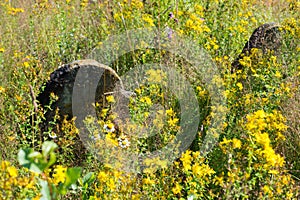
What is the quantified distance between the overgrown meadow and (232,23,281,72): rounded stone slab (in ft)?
0.35

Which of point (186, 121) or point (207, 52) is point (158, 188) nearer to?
point (186, 121)

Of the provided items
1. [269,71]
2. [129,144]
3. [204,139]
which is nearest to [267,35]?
[269,71]

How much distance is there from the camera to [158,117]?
10.0 ft

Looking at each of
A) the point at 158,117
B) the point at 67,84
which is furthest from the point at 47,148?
the point at 67,84

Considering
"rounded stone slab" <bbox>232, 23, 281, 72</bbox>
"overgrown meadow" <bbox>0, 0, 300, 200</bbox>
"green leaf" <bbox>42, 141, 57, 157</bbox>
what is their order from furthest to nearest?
"rounded stone slab" <bbox>232, 23, 281, 72</bbox> < "overgrown meadow" <bbox>0, 0, 300, 200</bbox> < "green leaf" <bbox>42, 141, 57, 157</bbox>

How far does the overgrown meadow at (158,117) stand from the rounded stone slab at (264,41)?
0.35ft

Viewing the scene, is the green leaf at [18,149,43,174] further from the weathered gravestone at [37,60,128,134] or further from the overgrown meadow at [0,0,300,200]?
the weathered gravestone at [37,60,128,134]

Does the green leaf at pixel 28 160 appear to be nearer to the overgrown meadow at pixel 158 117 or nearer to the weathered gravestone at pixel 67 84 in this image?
the overgrown meadow at pixel 158 117

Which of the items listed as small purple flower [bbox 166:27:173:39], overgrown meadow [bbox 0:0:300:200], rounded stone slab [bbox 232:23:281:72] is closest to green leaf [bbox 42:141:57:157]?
overgrown meadow [bbox 0:0:300:200]

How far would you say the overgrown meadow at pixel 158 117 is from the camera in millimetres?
2223

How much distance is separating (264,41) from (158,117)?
1.92 meters

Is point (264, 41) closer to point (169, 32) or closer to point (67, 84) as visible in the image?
point (169, 32)

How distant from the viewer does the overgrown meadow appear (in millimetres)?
2223

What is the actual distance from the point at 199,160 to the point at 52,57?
243 centimetres
